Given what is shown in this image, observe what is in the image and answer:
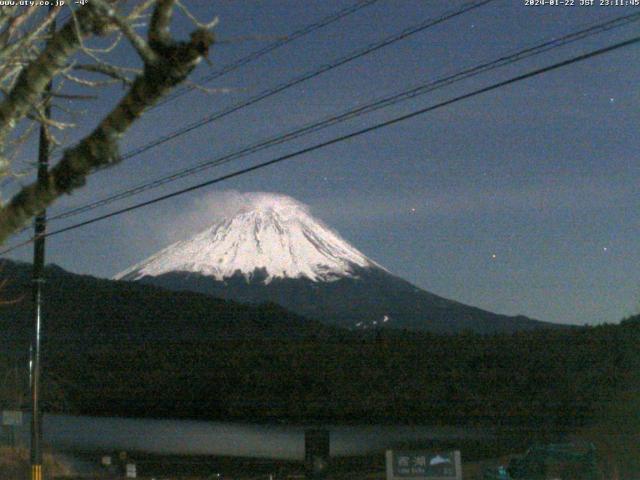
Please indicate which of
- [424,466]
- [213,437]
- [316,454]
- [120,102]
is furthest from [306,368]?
[120,102]

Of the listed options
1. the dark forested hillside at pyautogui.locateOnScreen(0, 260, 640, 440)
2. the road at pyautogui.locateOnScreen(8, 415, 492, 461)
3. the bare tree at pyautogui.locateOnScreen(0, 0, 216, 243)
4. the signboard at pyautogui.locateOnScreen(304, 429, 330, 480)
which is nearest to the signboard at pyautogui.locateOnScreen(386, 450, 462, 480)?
the signboard at pyautogui.locateOnScreen(304, 429, 330, 480)

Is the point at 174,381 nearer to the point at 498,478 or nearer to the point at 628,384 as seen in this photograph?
the point at 628,384

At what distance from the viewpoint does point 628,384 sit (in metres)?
35.2

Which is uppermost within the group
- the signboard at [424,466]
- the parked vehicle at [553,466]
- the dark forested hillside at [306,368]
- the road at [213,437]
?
the dark forested hillside at [306,368]

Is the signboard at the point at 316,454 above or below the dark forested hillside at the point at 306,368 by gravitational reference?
below

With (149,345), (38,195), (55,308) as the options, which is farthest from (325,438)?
(55,308)

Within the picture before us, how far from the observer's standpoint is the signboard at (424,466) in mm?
15617

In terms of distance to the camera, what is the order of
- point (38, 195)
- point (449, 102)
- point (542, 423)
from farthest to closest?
point (542, 423), point (449, 102), point (38, 195)

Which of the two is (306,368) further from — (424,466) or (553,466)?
(424,466)

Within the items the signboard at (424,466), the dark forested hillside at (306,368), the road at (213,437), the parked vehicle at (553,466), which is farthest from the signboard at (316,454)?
the dark forested hillside at (306,368)

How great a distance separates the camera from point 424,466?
15.7 m

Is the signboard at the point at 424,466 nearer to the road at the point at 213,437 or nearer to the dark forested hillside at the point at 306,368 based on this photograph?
the road at the point at 213,437

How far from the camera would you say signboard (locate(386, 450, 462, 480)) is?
15.6 m

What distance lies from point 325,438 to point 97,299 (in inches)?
1633
